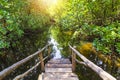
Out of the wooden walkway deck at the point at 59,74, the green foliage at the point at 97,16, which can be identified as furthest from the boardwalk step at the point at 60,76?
the green foliage at the point at 97,16

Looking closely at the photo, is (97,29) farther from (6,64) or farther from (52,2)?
(52,2)

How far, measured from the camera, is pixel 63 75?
6.88m

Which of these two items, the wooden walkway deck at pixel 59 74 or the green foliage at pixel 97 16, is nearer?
the wooden walkway deck at pixel 59 74

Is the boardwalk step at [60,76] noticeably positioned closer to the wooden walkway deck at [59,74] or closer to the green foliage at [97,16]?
the wooden walkway deck at [59,74]

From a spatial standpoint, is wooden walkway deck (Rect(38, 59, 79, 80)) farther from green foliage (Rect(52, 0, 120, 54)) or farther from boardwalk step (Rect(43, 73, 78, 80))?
green foliage (Rect(52, 0, 120, 54))

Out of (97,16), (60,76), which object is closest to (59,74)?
(60,76)

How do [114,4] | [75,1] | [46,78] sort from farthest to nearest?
[75,1] → [114,4] → [46,78]

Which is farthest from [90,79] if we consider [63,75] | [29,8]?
[29,8]

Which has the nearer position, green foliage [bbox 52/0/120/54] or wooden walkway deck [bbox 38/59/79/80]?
wooden walkway deck [bbox 38/59/79/80]

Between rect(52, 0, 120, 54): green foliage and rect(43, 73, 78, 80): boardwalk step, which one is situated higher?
rect(52, 0, 120, 54): green foliage

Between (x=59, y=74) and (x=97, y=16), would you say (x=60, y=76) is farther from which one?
(x=97, y=16)

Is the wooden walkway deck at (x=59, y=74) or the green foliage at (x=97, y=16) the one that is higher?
the green foliage at (x=97, y=16)

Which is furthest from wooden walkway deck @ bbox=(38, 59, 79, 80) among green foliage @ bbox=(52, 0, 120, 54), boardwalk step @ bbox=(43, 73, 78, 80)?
green foliage @ bbox=(52, 0, 120, 54)

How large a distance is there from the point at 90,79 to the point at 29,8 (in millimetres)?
15842
